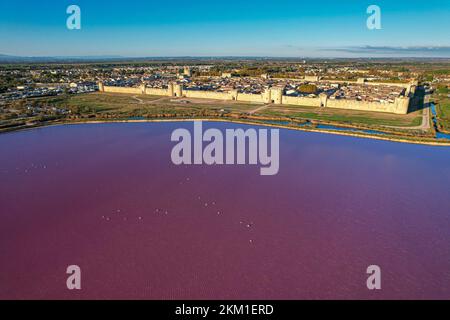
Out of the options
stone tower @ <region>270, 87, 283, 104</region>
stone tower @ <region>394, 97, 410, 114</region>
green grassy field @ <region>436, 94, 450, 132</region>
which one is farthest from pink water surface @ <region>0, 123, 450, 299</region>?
stone tower @ <region>270, 87, 283, 104</region>

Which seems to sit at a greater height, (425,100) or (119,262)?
(425,100)

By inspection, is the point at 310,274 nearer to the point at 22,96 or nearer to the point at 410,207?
the point at 410,207

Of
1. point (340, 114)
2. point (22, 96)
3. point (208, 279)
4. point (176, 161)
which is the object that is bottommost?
point (208, 279)

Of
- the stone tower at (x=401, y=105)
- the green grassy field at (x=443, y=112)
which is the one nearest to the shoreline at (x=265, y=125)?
the green grassy field at (x=443, y=112)

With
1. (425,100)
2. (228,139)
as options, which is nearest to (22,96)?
(228,139)

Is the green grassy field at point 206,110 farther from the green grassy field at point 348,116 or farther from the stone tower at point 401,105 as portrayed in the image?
the stone tower at point 401,105
